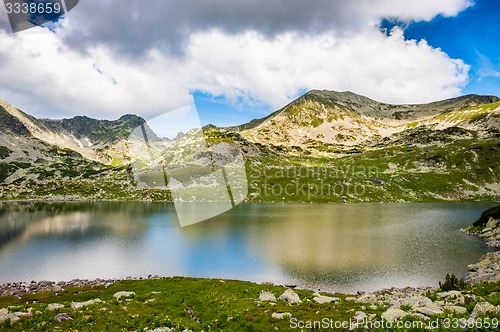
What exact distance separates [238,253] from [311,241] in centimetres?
2090

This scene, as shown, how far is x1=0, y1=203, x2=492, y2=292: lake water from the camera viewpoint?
53750 mm

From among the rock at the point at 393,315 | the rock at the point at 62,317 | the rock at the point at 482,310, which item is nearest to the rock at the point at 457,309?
the rock at the point at 482,310

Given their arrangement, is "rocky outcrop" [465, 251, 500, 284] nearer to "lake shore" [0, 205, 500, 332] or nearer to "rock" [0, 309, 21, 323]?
"lake shore" [0, 205, 500, 332]

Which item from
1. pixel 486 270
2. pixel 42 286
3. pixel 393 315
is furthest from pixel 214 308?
pixel 486 270

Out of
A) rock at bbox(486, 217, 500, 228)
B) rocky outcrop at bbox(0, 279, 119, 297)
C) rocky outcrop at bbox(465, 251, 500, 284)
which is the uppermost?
rock at bbox(486, 217, 500, 228)

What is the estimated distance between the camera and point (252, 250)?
225 feet

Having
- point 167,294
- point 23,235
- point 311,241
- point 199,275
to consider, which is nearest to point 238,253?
point 199,275

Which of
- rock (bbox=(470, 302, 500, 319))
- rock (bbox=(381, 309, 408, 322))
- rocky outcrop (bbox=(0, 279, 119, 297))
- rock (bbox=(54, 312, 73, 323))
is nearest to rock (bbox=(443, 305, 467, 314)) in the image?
rock (bbox=(470, 302, 500, 319))

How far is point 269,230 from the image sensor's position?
9056cm

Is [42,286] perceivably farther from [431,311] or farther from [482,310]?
[482,310]

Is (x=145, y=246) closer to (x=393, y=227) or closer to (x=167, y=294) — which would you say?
(x=167, y=294)

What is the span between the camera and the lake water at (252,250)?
176 ft

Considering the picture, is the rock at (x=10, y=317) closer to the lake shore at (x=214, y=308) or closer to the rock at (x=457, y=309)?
the lake shore at (x=214, y=308)

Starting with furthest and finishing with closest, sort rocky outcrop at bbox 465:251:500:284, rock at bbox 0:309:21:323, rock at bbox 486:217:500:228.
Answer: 1. rock at bbox 486:217:500:228
2. rocky outcrop at bbox 465:251:500:284
3. rock at bbox 0:309:21:323
